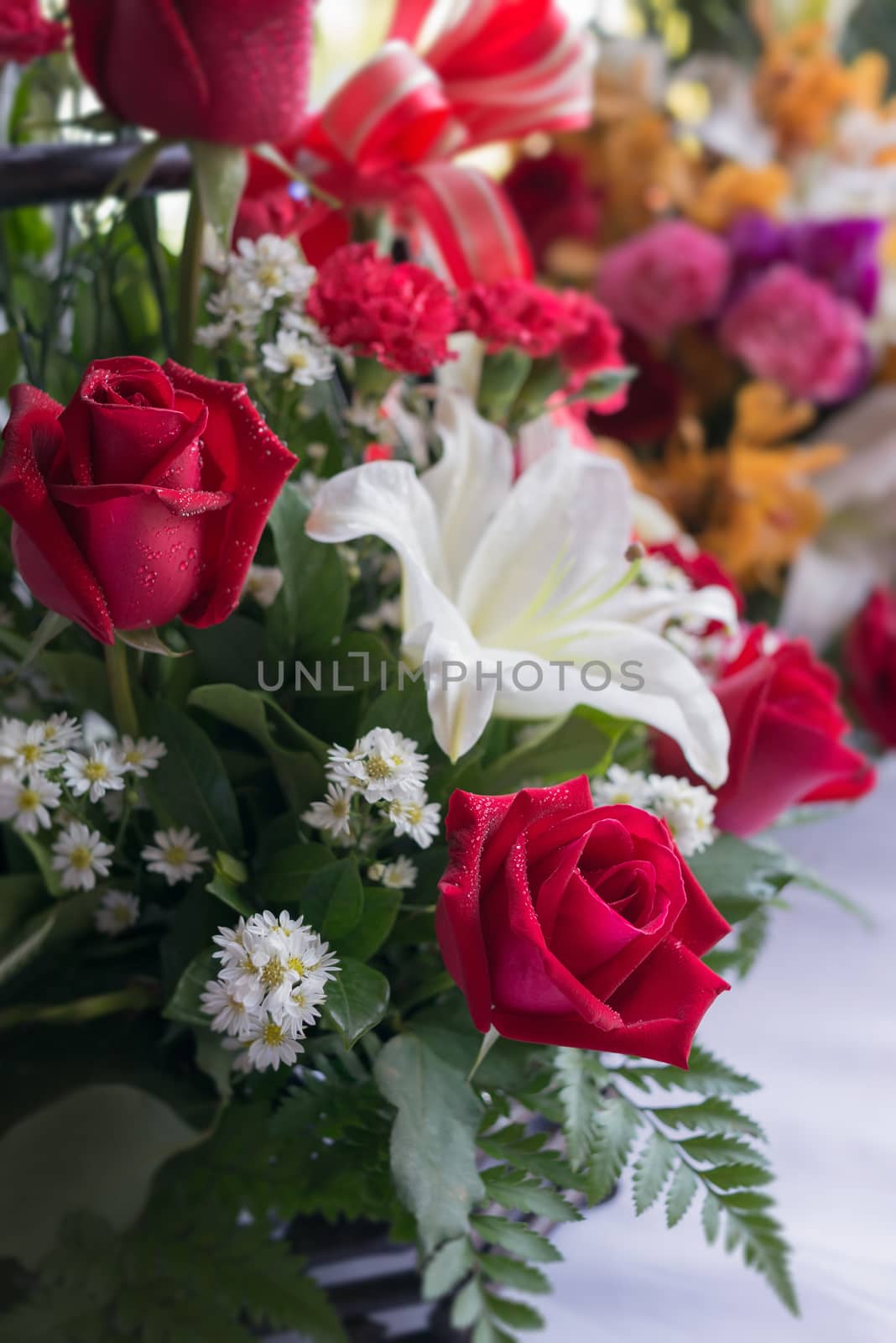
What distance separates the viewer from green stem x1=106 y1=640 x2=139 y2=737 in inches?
13.7

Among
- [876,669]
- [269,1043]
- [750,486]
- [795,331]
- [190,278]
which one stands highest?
[190,278]

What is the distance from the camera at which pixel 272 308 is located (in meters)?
0.41

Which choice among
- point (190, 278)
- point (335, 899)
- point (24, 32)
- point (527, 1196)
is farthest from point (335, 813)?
point (24, 32)

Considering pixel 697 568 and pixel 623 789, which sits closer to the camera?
pixel 623 789

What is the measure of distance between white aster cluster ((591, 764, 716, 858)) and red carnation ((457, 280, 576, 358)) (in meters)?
0.17

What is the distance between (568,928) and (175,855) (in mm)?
138

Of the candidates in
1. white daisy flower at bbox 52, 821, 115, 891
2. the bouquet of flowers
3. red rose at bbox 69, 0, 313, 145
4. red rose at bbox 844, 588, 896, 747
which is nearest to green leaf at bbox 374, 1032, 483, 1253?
the bouquet of flowers

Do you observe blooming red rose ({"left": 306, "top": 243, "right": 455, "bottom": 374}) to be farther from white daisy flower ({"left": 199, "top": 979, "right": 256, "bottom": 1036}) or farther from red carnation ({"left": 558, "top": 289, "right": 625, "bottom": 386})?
white daisy flower ({"left": 199, "top": 979, "right": 256, "bottom": 1036})

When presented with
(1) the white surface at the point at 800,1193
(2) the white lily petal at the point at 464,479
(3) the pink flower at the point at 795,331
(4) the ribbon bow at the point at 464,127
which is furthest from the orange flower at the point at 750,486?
(2) the white lily petal at the point at 464,479

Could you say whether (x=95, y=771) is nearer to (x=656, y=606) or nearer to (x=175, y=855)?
(x=175, y=855)

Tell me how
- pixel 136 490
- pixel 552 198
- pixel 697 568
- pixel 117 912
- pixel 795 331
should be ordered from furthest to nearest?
pixel 552 198 < pixel 795 331 < pixel 697 568 < pixel 117 912 < pixel 136 490

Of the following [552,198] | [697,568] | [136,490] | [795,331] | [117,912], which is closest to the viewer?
[136,490]

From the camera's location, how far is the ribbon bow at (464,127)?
498 mm

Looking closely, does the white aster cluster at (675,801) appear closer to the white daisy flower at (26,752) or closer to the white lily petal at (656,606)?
the white lily petal at (656,606)
